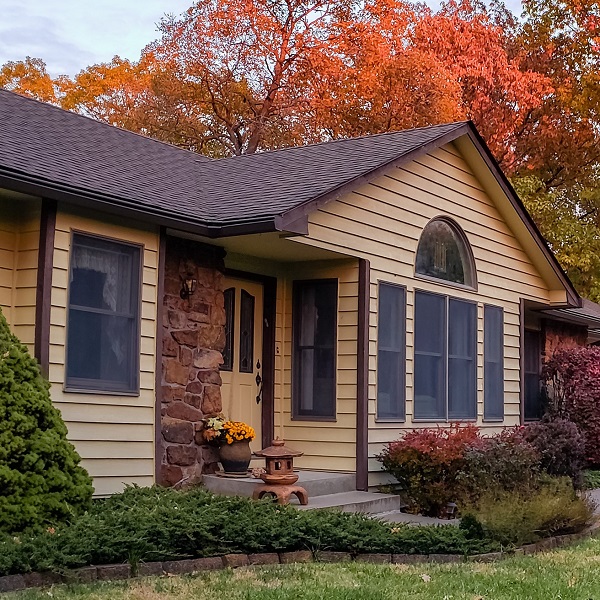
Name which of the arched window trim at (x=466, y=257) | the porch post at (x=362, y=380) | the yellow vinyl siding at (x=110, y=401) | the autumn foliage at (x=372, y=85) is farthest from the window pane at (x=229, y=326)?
the autumn foliage at (x=372, y=85)

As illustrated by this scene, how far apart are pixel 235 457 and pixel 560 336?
34.9 ft

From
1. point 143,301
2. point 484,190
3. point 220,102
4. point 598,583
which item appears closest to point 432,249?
point 484,190

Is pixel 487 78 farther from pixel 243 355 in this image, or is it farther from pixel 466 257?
pixel 243 355

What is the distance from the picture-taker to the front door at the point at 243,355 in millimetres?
11430

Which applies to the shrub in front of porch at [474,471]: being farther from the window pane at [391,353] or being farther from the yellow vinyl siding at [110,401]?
the yellow vinyl siding at [110,401]

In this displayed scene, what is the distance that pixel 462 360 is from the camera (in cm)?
1316

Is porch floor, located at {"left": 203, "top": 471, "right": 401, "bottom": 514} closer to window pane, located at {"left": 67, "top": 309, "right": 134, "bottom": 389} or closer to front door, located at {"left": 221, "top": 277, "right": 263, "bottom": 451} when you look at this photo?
front door, located at {"left": 221, "top": 277, "right": 263, "bottom": 451}

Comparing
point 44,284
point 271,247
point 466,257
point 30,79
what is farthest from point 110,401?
point 30,79

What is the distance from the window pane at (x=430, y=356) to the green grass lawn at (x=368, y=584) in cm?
481

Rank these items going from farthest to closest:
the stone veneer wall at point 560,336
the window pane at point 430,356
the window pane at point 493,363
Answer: the stone veneer wall at point 560,336 → the window pane at point 493,363 → the window pane at point 430,356

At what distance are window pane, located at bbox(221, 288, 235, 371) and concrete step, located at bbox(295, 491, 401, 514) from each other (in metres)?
2.14

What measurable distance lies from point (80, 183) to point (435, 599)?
16.3 ft

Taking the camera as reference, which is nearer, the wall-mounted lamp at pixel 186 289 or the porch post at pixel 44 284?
the porch post at pixel 44 284

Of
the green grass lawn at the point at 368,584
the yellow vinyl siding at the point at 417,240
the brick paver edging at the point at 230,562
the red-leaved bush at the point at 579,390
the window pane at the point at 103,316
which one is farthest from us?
the red-leaved bush at the point at 579,390
